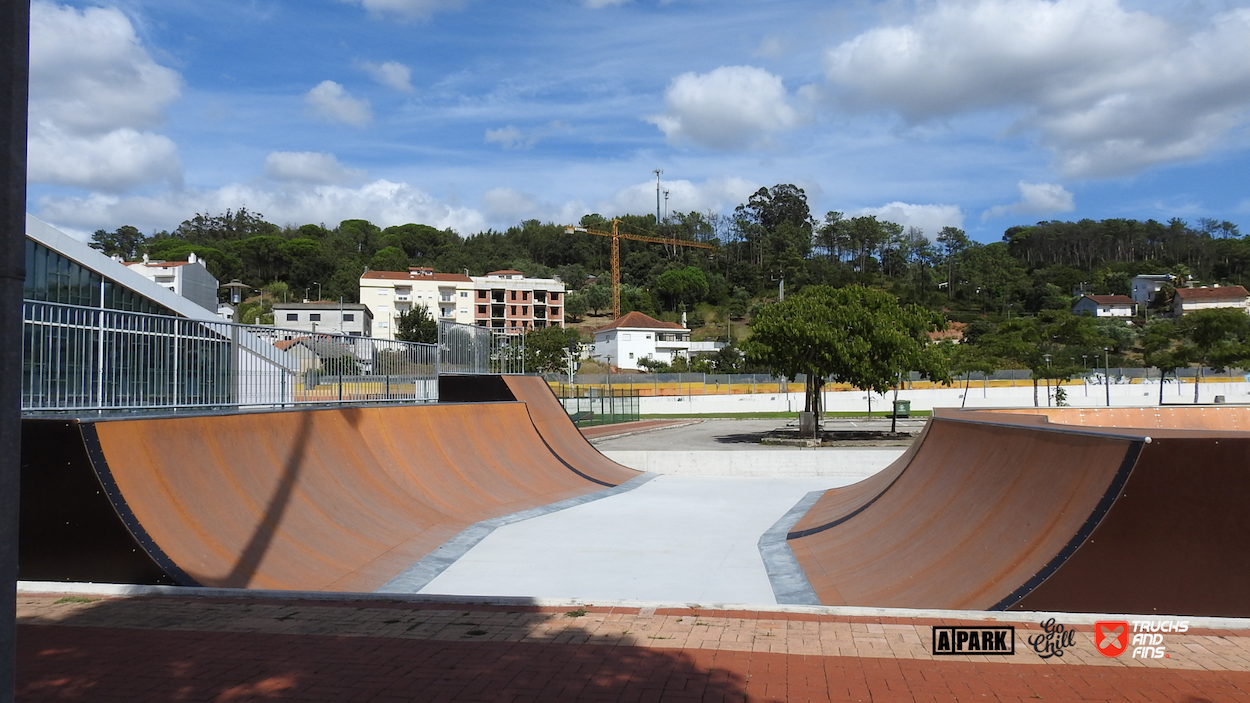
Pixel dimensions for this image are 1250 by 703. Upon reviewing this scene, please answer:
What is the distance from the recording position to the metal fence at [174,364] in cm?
803

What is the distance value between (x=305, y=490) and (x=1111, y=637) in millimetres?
8549

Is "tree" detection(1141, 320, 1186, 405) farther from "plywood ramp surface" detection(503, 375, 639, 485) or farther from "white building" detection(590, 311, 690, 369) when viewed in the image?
"white building" detection(590, 311, 690, 369)

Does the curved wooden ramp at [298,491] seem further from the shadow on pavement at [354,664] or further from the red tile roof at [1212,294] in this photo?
the red tile roof at [1212,294]

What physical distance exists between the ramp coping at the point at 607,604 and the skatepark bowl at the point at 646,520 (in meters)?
0.47

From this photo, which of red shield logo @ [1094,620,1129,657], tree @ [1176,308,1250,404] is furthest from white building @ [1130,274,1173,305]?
red shield logo @ [1094,620,1129,657]

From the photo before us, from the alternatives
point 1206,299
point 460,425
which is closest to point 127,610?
point 460,425

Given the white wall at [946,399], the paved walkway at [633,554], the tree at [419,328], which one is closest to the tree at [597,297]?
the white wall at [946,399]

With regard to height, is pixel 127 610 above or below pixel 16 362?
below

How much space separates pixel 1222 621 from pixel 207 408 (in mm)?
10489

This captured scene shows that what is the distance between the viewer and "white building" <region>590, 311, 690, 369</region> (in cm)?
8844

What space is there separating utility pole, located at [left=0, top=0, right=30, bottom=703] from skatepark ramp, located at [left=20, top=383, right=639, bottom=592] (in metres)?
5.08

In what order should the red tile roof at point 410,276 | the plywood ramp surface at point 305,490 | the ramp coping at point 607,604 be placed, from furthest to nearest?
the red tile roof at point 410,276, the plywood ramp surface at point 305,490, the ramp coping at point 607,604

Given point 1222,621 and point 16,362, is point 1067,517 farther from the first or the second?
point 16,362

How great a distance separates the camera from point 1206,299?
101312 mm
